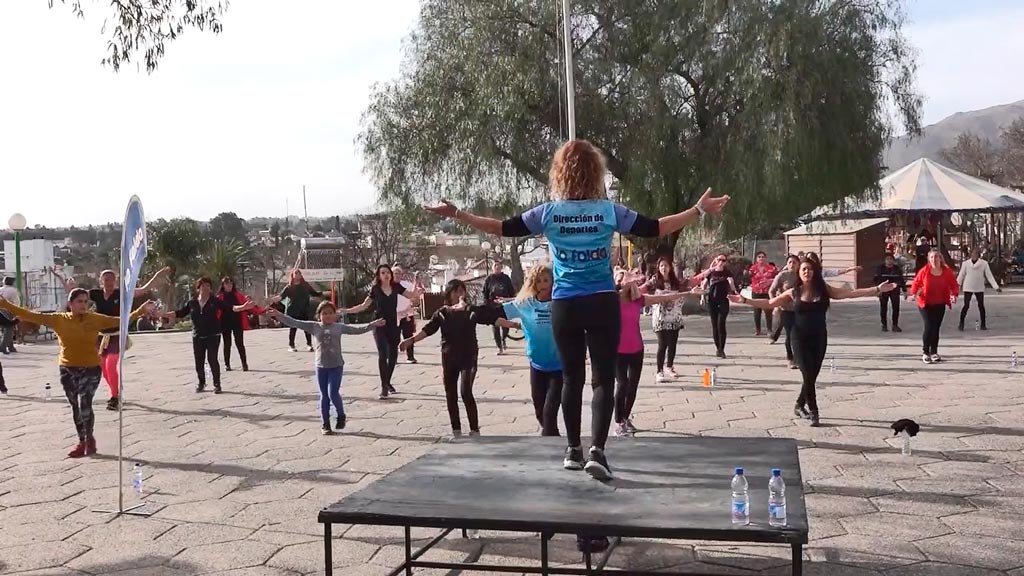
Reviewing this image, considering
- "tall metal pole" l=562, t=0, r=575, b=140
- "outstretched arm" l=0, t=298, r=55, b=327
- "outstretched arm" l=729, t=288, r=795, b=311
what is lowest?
"outstretched arm" l=729, t=288, r=795, b=311

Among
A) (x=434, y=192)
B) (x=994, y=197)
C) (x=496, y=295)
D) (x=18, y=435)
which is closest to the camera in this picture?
(x=18, y=435)

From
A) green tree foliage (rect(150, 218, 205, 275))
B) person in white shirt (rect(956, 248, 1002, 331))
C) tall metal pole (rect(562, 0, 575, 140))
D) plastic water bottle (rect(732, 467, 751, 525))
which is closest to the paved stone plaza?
plastic water bottle (rect(732, 467, 751, 525))

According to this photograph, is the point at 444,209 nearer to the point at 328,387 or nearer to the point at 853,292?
the point at 328,387

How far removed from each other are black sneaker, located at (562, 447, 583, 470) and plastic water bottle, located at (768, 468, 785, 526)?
48.8 inches

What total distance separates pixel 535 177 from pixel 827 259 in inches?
602

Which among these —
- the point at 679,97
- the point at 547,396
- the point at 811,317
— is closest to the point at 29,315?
the point at 547,396

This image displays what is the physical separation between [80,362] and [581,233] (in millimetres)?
6149

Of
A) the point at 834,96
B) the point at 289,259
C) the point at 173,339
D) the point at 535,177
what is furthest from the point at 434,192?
the point at 289,259

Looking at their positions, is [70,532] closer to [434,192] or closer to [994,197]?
[434,192]

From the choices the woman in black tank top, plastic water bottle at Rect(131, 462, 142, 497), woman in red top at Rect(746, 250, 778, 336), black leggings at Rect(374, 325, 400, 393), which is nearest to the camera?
plastic water bottle at Rect(131, 462, 142, 497)

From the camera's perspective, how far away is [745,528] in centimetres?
396

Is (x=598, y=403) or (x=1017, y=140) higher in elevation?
(x=1017, y=140)

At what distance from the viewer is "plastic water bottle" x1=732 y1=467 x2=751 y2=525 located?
411 centimetres

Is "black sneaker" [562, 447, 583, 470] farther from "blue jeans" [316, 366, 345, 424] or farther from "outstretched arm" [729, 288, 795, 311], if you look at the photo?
"blue jeans" [316, 366, 345, 424]
